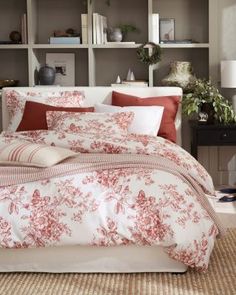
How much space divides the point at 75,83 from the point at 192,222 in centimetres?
335

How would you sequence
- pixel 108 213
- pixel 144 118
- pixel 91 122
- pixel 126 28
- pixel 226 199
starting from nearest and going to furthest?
pixel 108 213 < pixel 91 122 < pixel 144 118 < pixel 226 199 < pixel 126 28

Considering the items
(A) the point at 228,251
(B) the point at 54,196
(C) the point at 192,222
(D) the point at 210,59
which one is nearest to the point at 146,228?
(C) the point at 192,222

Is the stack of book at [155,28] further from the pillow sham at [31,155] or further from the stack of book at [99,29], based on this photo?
the pillow sham at [31,155]

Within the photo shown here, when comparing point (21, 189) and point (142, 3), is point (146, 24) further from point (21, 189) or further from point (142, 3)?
point (21, 189)

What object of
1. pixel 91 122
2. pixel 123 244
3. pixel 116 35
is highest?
pixel 116 35

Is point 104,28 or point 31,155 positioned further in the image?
point 104,28

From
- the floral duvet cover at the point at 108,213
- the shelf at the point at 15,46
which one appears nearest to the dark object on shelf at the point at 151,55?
the shelf at the point at 15,46

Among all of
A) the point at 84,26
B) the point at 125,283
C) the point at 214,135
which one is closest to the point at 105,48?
the point at 84,26

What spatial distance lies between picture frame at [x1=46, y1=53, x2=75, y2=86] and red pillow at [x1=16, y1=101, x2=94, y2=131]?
1.35 m

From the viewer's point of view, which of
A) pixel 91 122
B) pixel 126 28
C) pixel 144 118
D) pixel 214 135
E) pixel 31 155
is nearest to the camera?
pixel 31 155

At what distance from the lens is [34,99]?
513cm

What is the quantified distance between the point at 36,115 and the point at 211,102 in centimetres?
157

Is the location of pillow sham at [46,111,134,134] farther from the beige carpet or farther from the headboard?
the beige carpet

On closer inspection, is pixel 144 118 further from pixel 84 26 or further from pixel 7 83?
pixel 7 83
